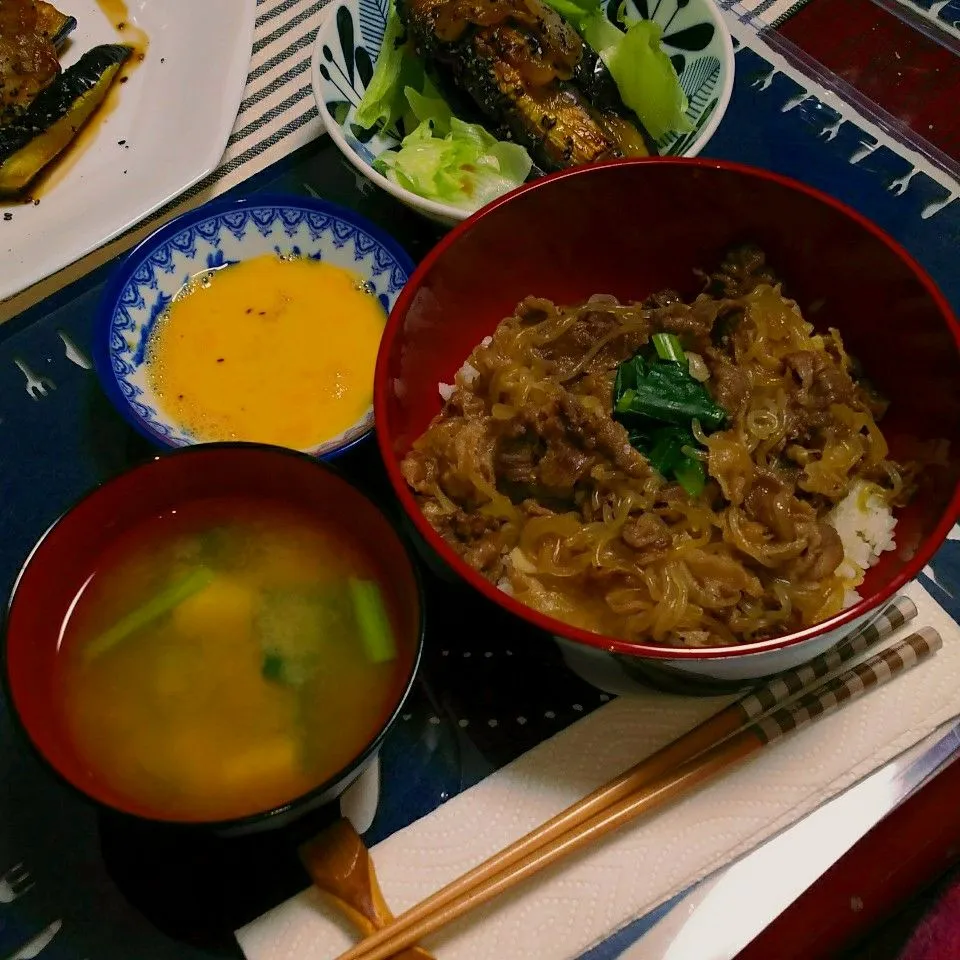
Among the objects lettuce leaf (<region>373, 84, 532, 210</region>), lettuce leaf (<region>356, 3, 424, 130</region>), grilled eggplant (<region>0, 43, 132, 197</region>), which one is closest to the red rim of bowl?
lettuce leaf (<region>373, 84, 532, 210</region>)

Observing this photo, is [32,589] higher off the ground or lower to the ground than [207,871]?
higher

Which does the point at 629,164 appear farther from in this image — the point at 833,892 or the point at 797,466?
the point at 833,892

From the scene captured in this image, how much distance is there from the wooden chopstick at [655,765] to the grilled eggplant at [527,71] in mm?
1139

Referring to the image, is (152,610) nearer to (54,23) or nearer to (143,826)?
(143,826)

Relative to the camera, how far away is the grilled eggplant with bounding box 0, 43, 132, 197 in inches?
82.7

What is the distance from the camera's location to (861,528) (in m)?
1.45

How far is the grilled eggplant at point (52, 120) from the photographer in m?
2.10

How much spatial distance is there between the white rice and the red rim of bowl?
15 cm

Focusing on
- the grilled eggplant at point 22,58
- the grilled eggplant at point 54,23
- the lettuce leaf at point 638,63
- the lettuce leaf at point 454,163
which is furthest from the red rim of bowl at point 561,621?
the grilled eggplant at point 54,23

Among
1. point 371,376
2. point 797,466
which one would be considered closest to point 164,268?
point 371,376

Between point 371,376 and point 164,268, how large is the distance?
1.62ft

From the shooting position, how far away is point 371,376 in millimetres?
1757

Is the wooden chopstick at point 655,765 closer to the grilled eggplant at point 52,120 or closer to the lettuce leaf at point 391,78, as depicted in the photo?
the lettuce leaf at point 391,78

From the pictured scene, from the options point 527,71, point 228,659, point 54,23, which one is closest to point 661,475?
point 228,659
